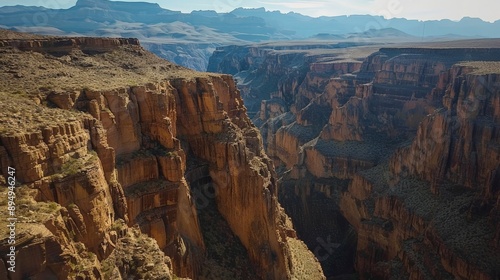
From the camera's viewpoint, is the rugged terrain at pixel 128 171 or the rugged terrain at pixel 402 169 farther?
the rugged terrain at pixel 402 169

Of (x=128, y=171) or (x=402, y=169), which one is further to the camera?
(x=402, y=169)

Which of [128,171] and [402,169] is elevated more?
[128,171]

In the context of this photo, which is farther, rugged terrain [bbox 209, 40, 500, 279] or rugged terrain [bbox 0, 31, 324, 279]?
rugged terrain [bbox 209, 40, 500, 279]

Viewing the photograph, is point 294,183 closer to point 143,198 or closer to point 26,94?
point 143,198
